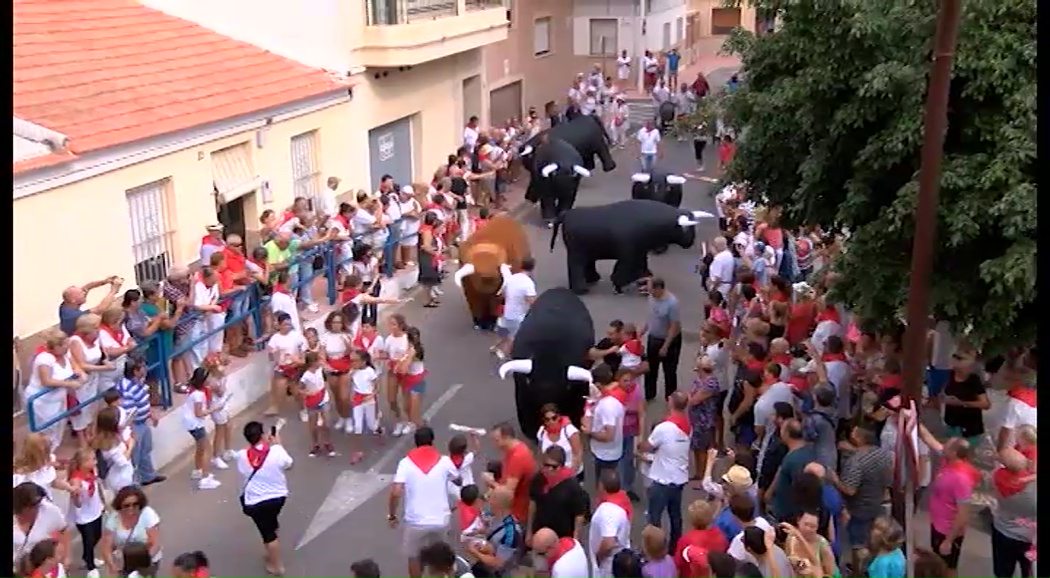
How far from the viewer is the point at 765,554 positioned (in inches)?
247

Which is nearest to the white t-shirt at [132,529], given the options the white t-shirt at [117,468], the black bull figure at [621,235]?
A: the white t-shirt at [117,468]

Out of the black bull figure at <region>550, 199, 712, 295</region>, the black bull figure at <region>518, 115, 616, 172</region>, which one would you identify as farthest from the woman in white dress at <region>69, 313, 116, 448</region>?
the black bull figure at <region>518, 115, 616, 172</region>

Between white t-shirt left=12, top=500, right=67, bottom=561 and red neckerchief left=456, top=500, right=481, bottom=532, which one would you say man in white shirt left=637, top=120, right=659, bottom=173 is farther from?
white t-shirt left=12, top=500, right=67, bottom=561

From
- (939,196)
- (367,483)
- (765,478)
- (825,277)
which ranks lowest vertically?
(367,483)

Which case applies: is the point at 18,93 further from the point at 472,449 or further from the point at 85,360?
the point at 472,449

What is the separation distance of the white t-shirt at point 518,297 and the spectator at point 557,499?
4.76 metres

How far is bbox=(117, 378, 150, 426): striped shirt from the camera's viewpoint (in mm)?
8938

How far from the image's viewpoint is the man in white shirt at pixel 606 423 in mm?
8492

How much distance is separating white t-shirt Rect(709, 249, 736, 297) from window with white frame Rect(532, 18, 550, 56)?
1807 centimetres

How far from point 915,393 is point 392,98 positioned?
13250mm

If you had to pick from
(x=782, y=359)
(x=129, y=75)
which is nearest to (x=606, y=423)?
(x=782, y=359)

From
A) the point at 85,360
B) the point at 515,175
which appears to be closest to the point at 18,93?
the point at 85,360

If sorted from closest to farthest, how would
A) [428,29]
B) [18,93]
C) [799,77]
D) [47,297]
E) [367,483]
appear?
[799,77] → [367,483] → [47,297] → [18,93] → [428,29]

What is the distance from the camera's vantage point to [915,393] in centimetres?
745
